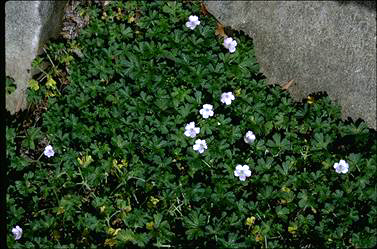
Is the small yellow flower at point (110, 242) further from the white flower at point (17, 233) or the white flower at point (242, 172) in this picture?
the white flower at point (242, 172)

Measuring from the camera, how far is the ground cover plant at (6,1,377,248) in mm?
3609

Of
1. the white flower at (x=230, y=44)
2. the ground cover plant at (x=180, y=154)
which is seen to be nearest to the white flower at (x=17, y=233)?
the ground cover plant at (x=180, y=154)

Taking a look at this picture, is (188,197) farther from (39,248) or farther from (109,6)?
(109,6)

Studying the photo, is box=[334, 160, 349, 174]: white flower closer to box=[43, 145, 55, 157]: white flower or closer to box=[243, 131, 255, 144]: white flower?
box=[243, 131, 255, 144]: white flower

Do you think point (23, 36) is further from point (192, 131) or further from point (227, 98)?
point (227, 98)

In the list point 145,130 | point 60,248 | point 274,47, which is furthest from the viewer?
point 274,47

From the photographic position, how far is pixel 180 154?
380 cm

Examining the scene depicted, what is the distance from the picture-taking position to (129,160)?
383cm

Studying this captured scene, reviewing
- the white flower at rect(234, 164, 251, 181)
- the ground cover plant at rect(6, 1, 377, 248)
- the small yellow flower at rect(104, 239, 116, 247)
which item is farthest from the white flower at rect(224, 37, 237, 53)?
the small yellow flower at rect(104, 239, 116, 247)

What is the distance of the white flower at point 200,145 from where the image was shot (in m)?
3.74

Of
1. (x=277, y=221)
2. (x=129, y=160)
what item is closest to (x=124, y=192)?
(x=129, y=160)

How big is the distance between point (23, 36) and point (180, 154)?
1.39 meters

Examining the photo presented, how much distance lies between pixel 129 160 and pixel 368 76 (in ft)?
5.40

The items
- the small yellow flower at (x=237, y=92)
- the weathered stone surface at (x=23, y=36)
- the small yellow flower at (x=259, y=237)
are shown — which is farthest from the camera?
the weathered stone surface at (x=23, y=36)
